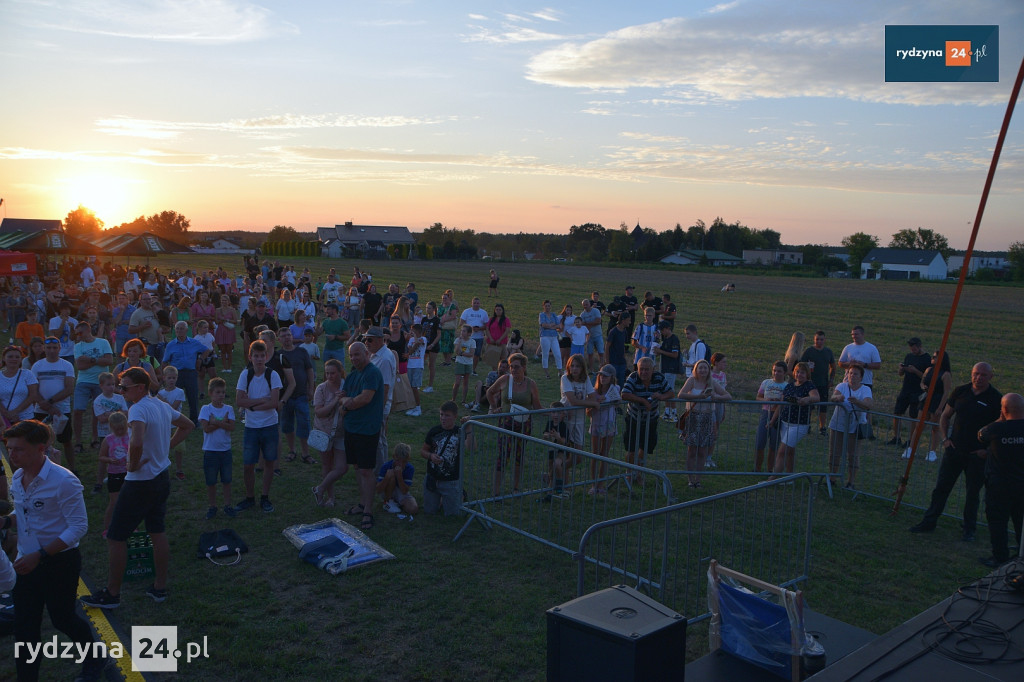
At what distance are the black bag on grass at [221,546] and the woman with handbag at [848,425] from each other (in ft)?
24.1

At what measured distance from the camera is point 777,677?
398 centimetres

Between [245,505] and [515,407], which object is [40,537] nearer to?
Answer: [245,505]

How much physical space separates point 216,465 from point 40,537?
3151 mm

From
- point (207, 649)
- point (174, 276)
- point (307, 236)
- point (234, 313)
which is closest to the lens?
point (207, 649)

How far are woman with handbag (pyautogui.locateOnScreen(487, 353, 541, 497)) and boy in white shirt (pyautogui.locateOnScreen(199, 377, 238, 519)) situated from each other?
290 centimetres

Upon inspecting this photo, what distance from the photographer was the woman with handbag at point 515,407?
25.9 ft

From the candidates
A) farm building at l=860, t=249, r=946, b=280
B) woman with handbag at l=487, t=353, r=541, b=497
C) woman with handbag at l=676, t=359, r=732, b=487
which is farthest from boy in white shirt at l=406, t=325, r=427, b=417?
farm building at l=860, t=249, r=946, b=280

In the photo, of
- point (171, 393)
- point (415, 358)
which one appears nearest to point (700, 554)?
point (171, 393)

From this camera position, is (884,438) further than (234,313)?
No

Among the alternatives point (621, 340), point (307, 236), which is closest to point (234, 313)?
point (621, 340)

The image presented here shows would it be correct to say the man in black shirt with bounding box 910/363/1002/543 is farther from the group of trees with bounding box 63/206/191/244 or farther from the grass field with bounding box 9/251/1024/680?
the group of trees with bounding box 63/206/191/244

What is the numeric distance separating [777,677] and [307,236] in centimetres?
15682

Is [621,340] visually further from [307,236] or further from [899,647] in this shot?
[307,236]

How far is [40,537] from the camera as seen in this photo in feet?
14.3
